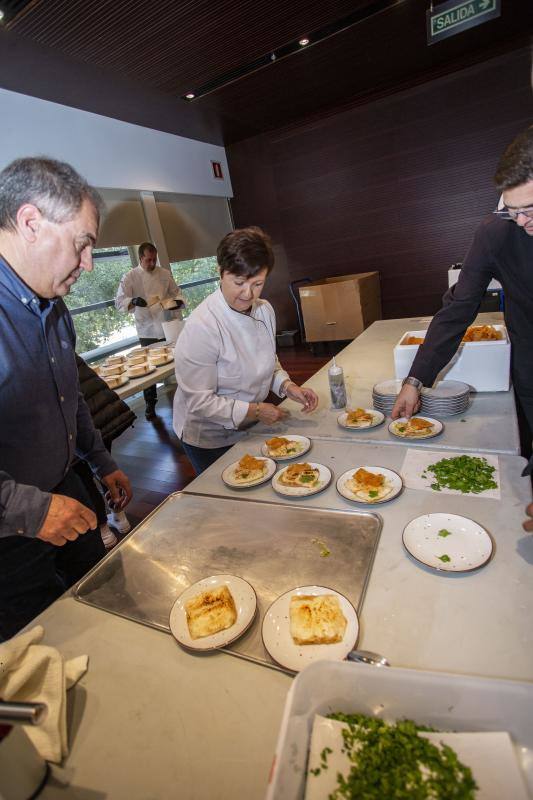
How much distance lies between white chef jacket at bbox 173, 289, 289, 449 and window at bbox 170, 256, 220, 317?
4346mm

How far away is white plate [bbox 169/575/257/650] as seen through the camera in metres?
0.83

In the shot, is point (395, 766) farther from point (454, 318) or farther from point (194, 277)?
point (194, 277)

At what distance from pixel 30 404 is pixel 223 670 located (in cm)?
85

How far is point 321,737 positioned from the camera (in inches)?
22.7

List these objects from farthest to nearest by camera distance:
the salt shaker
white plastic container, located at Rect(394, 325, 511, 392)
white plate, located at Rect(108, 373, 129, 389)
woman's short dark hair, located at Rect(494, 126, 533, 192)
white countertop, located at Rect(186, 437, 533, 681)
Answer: white plate, located at Rect(108, 373, 129, 389) < the salt shaker < white plastic container, located at Rect(394, 325, 511, 392) < woman's short dark hair, located at Rect(494, 126, 533, 192) < white countertop, located at Rect(186, 437, 533, 681)

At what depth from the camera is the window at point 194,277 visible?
6055mm

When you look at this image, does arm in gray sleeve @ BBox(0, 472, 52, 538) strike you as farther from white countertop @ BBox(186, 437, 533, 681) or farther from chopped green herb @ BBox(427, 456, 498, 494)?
chopped green herb @ BBox(427, 456, 498, 494)

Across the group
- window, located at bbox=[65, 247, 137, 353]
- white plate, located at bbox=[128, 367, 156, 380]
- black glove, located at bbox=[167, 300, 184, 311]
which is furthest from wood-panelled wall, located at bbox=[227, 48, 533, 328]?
white plate, located at bbox=[128, 367, 156, 380]

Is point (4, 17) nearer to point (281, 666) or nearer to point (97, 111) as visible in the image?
point (97, 111)

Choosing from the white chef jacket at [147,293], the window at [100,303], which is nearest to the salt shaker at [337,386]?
the white chef jacket at [147,293]

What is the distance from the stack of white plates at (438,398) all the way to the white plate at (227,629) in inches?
42.4

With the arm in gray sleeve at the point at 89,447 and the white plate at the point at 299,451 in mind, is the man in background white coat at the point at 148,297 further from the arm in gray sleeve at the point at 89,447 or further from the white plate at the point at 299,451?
the white plate at the point at 299,451

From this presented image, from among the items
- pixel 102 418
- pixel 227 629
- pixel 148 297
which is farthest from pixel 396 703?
pixel 148 297

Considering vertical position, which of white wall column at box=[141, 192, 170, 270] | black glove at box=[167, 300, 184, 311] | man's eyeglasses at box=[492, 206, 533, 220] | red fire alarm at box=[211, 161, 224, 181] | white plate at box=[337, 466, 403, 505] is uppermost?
red fire alarm at box=[211, 161, 224, 181]
